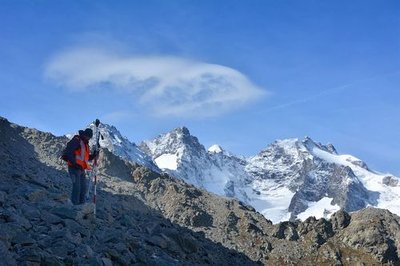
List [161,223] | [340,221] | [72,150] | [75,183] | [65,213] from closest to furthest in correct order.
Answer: [65,213] → [72,150] → [75,183] → [161,223] → [340,221]

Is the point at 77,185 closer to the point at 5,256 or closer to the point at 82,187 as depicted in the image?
the point at 82,187

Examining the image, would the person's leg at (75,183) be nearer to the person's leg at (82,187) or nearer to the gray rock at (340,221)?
the person's leg at (82,187)

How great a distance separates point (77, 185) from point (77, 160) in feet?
3.16

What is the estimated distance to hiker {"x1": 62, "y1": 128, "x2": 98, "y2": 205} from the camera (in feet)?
68.9

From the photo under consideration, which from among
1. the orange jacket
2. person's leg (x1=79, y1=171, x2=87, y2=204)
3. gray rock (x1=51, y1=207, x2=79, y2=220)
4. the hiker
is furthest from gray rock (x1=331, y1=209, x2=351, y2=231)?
gray rock (x1=51, y1=207, x2=79, y2=220)

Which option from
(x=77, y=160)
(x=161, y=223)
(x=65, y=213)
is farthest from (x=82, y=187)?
(x=161, y=223)

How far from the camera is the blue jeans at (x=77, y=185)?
21094 millimetres

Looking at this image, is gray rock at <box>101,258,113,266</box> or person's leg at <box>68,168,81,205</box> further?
person's leg at <box>68,168,81,205</box>

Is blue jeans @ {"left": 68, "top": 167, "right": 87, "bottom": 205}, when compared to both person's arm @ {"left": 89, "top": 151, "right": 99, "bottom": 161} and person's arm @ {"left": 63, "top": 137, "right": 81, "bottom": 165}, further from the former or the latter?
person's arm @ {"left": 89, "top": 151, "right": 99, "bottom": 161}

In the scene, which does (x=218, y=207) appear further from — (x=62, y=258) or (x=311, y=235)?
(x=62, y=258)

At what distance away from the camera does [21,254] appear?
510 inches

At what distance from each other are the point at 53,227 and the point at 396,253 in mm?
53364

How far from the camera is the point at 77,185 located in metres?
21.2

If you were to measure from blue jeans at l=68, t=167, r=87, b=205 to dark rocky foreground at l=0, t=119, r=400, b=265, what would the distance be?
86cm
